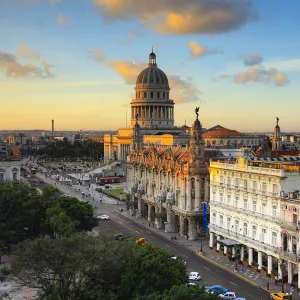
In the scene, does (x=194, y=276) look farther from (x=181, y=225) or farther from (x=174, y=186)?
(x=174, y=186)

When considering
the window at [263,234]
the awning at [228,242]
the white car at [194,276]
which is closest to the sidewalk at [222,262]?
the awning at [228,242]

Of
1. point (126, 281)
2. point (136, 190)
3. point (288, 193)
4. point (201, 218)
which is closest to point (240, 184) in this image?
point (288, 193)

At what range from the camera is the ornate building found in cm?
9712

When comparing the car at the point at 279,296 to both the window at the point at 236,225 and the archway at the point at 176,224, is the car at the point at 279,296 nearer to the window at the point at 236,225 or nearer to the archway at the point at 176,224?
the window at the point at 236,225

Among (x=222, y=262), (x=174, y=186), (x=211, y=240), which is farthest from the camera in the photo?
(x=174, y=186)

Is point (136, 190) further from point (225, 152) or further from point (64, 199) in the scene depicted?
point (64, 199)

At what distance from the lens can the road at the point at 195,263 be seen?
216ft

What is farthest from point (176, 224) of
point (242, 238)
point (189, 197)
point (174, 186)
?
point (242, 238)

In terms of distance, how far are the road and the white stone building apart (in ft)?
14.4

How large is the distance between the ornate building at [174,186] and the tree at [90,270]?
4398 centimetres

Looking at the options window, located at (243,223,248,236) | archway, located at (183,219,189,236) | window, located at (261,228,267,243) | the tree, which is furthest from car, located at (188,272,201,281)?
archway, located at (183,219,189,236)

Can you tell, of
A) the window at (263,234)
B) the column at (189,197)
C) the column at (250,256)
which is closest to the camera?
the window at (263,234)

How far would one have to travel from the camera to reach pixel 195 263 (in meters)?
79.4

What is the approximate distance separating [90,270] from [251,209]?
107 ft
